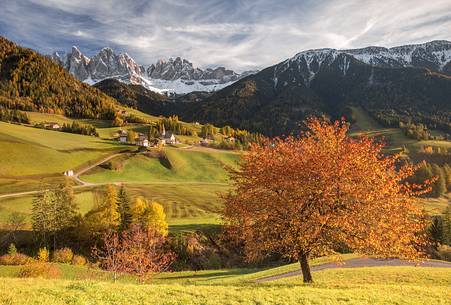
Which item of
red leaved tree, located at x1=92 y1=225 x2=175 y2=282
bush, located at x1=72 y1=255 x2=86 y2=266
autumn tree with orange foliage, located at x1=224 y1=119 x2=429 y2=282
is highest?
autumn tree with orange foliage, located at x1=224 y1=119 x2=429 y2=282

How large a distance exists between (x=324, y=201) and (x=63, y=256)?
6150 cm

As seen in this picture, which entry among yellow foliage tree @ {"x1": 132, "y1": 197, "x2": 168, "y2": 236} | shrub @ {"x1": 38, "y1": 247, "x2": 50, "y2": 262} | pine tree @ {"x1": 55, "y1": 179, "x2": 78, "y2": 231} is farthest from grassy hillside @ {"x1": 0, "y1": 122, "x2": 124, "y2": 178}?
yellow foliage tree @ {"x1": 132, "y1": 197, "x2": 168, "y2": 236}

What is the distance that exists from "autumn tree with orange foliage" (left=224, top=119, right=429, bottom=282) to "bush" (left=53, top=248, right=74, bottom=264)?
171 ft

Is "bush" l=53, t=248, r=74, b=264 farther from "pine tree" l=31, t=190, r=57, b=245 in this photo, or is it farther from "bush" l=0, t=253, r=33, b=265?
"bush" l=0, t=253, r=33, b=265

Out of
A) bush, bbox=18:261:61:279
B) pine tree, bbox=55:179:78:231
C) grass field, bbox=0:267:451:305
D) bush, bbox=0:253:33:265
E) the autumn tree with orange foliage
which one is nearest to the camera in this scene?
grass field, bbox=0:267:451:305

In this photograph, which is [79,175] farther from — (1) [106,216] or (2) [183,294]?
(2) [183,294]

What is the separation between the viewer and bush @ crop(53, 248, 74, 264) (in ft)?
235

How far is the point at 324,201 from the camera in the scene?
30375 millimetres

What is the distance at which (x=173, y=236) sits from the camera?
282 ft

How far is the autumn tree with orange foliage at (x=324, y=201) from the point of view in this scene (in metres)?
29.4

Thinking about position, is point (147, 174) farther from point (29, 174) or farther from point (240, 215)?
point (240, 215)

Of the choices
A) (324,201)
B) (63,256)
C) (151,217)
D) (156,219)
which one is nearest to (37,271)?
(63,256)

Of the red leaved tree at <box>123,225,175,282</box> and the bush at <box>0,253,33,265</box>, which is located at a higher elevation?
the red leaved tree at <box>123,225,175,282</box>

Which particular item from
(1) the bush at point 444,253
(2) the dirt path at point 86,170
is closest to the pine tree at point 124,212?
(2) the dirt path at point 86,170
